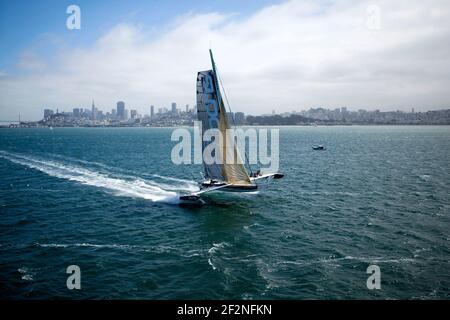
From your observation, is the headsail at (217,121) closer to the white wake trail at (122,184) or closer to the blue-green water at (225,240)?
the blue-green water at (225,240)

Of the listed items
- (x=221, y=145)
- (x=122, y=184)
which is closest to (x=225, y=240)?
(x=221, y=145)

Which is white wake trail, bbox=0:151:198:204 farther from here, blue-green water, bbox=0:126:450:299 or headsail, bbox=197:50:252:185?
headsail, bbox=197:50:252:185

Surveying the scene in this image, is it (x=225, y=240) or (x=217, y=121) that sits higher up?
(x=217, y=121)

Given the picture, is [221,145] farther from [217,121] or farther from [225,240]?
[225,240]

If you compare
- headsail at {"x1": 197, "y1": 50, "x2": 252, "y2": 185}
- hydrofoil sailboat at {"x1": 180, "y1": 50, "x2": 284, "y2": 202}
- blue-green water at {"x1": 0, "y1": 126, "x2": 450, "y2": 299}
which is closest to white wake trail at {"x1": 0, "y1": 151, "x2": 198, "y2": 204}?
blue-green water at {"x1": 0, "y1": 126, "x2": 450, "y2": 299}

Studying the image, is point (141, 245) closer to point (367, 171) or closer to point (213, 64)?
point (213, 64)
